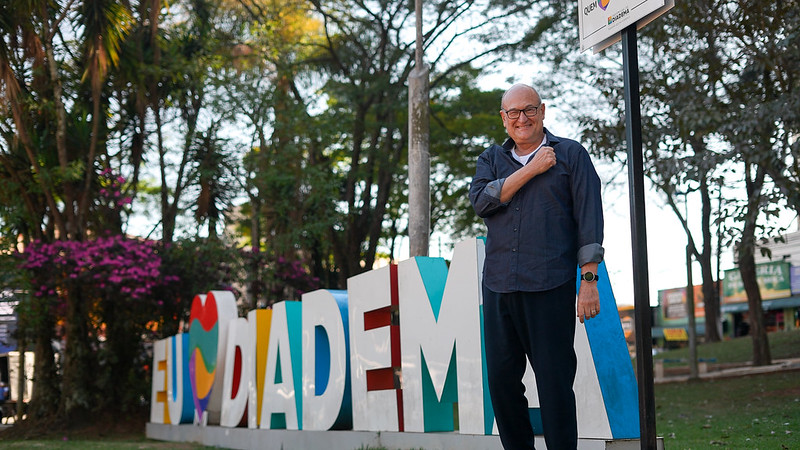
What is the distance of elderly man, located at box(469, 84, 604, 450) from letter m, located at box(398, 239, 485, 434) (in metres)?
1.90

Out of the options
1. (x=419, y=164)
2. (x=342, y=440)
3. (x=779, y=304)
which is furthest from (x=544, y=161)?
(x=779, y=304)

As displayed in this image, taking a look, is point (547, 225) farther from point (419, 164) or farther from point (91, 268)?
point (91, 268)

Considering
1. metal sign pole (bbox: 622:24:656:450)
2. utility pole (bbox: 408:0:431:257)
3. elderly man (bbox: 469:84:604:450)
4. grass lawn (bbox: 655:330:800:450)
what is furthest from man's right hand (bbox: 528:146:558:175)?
utility pole (bbox: 408:0:431:257)

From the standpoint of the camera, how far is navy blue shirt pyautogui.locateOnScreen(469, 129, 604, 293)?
130 inches

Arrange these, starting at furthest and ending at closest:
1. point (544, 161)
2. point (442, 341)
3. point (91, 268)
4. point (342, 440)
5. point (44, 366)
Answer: point (44, 366) < point (91, 268) < point (342, 440) < point (442, 341) < point (544, 161)

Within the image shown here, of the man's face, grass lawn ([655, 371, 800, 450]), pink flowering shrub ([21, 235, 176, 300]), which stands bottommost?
grass lawn ([655, 371, 800, 450])

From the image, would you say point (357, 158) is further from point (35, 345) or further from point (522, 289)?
point (522, 289)

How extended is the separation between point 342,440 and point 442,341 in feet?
5.04

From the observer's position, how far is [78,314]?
13.4 metres

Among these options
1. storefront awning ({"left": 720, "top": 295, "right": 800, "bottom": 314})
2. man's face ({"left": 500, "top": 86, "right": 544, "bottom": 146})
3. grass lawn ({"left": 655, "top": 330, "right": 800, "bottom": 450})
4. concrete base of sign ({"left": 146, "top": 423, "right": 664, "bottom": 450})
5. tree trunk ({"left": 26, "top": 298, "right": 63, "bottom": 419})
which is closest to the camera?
man's face ({"left": 500, "top": 86, "right": 544, "bottom": 146})

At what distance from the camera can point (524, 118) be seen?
3.52 metres

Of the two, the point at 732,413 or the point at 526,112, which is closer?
the point at 526,112

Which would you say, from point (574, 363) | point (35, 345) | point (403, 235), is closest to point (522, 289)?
point (574, 363)

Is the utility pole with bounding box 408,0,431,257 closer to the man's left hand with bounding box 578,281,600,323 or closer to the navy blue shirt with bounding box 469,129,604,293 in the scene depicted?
the navy blue shirt with bounding box 469,129,604,293
